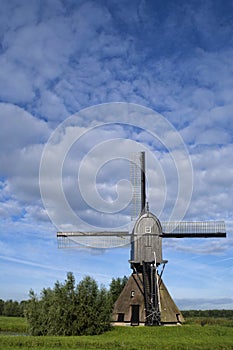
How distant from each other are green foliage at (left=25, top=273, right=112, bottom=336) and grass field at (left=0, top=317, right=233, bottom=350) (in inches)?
81.7

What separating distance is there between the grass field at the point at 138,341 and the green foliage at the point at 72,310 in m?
2.08

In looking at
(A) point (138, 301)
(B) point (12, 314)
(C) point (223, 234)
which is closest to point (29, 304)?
(A) point (138, 301)

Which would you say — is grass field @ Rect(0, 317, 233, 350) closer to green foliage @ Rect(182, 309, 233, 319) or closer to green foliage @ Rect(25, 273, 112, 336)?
green foliage @ Rect(25, 273, 112, 336)

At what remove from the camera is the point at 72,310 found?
3600 cm

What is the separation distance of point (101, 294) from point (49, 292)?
16.9ft

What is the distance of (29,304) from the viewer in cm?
3997

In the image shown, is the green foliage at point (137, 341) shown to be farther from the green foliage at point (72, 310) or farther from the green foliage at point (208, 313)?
the green foliage at point (208, 313)

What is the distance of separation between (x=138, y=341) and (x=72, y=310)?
8206mm

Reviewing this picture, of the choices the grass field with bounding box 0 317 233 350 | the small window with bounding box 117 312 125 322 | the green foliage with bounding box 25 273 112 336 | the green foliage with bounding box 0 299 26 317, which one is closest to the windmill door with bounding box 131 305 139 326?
the small window with bounding box 117 312 125 322

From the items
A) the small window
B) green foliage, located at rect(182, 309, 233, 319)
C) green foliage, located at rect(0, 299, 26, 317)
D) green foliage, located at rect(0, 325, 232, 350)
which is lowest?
green foliage, located at rect(0, 325, 232, 350)

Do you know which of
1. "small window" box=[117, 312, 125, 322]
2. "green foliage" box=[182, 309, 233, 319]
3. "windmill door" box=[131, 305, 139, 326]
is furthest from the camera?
"green foliage" box=[182, 309, 233, 319]

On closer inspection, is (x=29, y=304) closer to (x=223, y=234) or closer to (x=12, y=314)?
(x=223, y=234)

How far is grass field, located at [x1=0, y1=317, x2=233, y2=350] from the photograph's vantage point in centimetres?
2859

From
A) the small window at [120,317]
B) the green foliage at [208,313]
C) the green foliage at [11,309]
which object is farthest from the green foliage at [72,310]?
the green foliage at [208,313]
